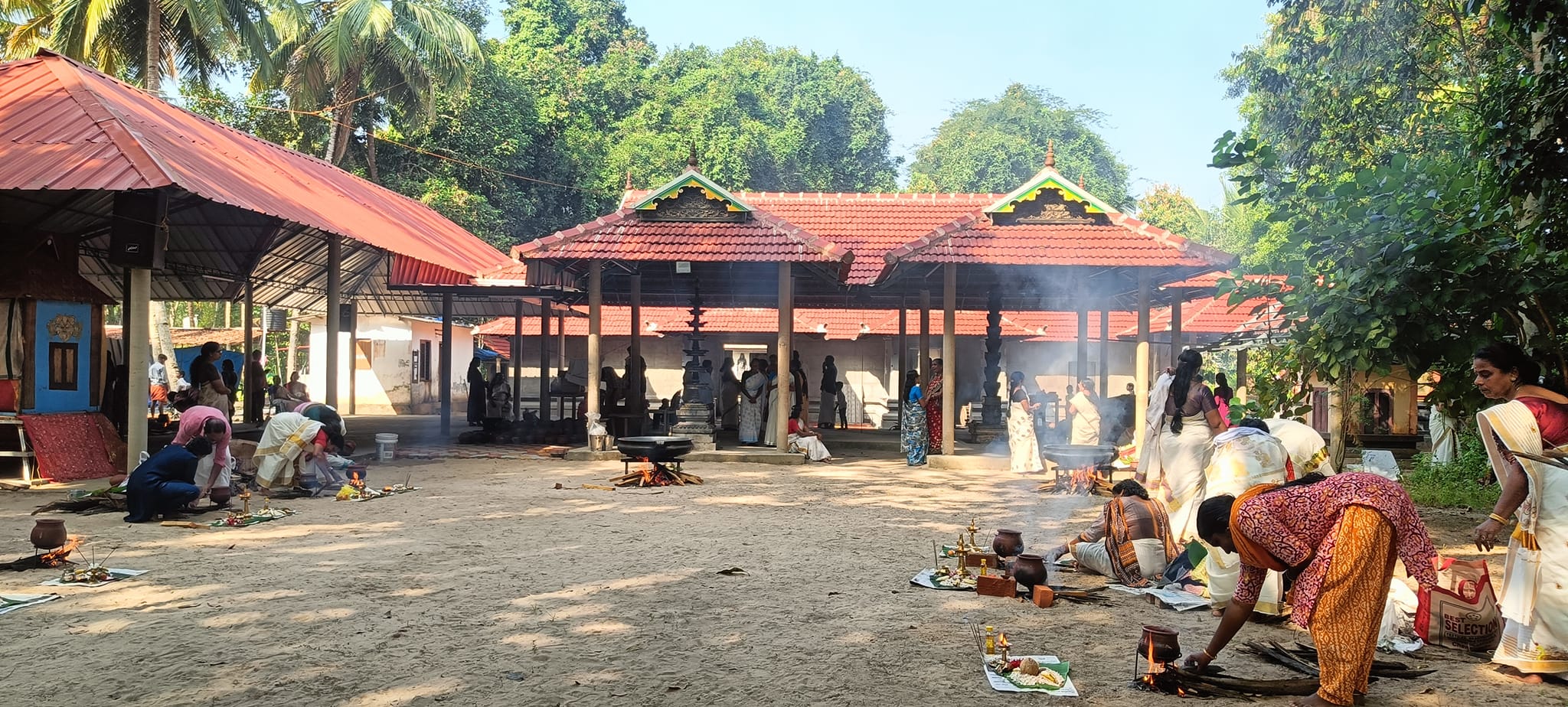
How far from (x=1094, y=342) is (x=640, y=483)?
1719cm

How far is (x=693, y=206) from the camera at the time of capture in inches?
603

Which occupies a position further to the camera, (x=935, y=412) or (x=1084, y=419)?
(x=935, y=412)

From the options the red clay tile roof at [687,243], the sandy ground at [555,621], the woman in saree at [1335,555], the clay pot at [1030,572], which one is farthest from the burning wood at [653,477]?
the woman in saree at [1335,555]

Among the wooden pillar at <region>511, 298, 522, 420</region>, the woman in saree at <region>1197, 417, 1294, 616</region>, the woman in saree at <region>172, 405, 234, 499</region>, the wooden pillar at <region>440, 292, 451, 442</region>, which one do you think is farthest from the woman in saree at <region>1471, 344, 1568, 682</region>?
the wooden pillar at <region>511, 298, 522, 420</region>

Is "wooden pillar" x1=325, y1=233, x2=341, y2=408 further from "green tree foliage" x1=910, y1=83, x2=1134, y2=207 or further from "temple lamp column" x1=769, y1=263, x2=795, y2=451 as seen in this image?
"green tree foliage" x1=910, y1=83, x2=1134, y2=207

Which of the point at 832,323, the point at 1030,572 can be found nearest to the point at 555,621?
the point at 1030,572

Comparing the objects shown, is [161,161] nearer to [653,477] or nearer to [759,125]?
[653,477]

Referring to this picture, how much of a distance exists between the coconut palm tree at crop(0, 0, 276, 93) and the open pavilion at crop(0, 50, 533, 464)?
198 inches

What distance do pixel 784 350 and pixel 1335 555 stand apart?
11.0m

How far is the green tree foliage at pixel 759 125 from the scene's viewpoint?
33781 mm

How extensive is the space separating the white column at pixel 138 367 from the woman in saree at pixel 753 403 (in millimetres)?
8498

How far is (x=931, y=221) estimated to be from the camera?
19.4 meters

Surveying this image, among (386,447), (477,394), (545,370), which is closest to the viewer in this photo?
(386,447)

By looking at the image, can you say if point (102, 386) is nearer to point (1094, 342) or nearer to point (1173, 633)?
point (1173, 633)
